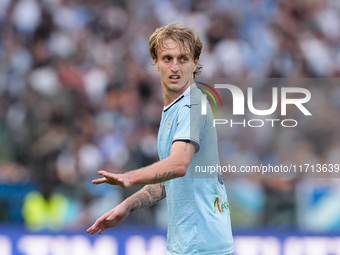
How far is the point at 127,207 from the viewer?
295cm

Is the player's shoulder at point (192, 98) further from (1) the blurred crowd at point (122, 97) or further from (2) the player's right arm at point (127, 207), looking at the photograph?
(1) the blurred crowd at point (122, 97)

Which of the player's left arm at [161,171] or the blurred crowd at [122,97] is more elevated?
the blurred crowd at [122,97]

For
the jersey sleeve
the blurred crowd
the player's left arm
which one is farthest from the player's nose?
the blurred crowd

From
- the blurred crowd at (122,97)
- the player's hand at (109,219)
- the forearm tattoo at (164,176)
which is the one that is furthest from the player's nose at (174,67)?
the blurred crowd at (122,97)

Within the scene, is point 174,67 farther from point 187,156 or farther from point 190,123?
point 187,156

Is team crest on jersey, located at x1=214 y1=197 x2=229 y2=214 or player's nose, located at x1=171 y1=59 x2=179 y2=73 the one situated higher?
player's nose, located at x1=171 y1=59 x2=179 y2=73

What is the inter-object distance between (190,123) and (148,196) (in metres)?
0.73

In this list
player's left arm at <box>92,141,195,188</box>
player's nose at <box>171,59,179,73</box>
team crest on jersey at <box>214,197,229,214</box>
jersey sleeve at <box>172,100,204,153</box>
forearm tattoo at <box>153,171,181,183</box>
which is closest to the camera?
player's left arm at <box>92,141,195,188</box>

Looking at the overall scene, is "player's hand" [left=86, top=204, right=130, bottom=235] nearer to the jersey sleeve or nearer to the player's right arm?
the player's right arm

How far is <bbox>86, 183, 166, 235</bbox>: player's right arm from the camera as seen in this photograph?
288cm

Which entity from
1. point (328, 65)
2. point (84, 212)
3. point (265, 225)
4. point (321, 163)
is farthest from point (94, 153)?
point (328, 65)

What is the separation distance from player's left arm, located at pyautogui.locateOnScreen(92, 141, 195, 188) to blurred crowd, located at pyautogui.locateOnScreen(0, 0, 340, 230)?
3.36 metres

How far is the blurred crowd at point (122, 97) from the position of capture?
19.3 ft

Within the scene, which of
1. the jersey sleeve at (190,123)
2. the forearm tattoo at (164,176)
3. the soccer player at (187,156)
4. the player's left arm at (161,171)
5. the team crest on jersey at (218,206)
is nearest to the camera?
the player's left arm at (161,171)
